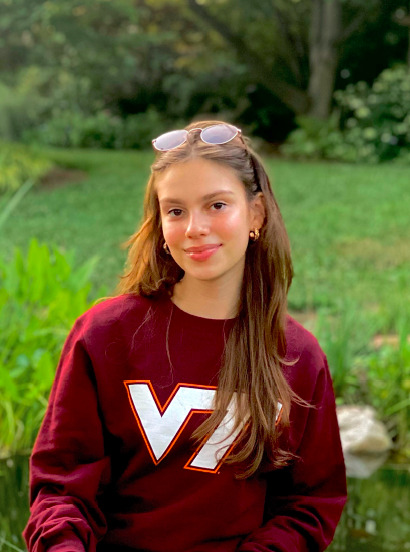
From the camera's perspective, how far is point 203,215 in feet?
5.39

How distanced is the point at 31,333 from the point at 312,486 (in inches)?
56.9

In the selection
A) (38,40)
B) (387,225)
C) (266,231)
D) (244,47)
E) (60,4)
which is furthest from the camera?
(244,47)

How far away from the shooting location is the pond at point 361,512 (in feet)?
8.00

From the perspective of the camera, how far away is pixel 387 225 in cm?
798

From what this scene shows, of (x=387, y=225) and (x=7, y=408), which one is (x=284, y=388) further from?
(x=387, y=225)

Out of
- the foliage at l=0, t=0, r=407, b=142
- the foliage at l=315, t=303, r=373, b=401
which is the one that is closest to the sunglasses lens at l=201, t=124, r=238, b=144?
the foliage at l=315, t=303, r=373, b=401

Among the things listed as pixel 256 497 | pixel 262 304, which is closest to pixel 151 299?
pixel 262 304

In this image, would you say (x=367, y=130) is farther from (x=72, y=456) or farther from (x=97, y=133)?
(x=72, y=456)

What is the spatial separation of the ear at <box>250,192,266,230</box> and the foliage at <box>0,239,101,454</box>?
1.19 metres

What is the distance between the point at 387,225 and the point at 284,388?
6.53 meters

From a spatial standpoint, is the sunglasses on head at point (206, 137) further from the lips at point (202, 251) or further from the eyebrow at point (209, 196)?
the lips at point (202, 251)

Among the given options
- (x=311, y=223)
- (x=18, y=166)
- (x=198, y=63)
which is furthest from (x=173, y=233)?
(x=198, y=63)

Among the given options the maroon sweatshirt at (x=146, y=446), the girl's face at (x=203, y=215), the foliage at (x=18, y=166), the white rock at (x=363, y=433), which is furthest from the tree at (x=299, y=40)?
the maroon sweatshirt at (x=146, y=446)

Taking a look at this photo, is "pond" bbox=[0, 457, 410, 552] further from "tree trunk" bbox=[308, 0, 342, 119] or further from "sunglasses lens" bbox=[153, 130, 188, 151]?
"tree trunk" bbox=[308, 0, 342, 119]
